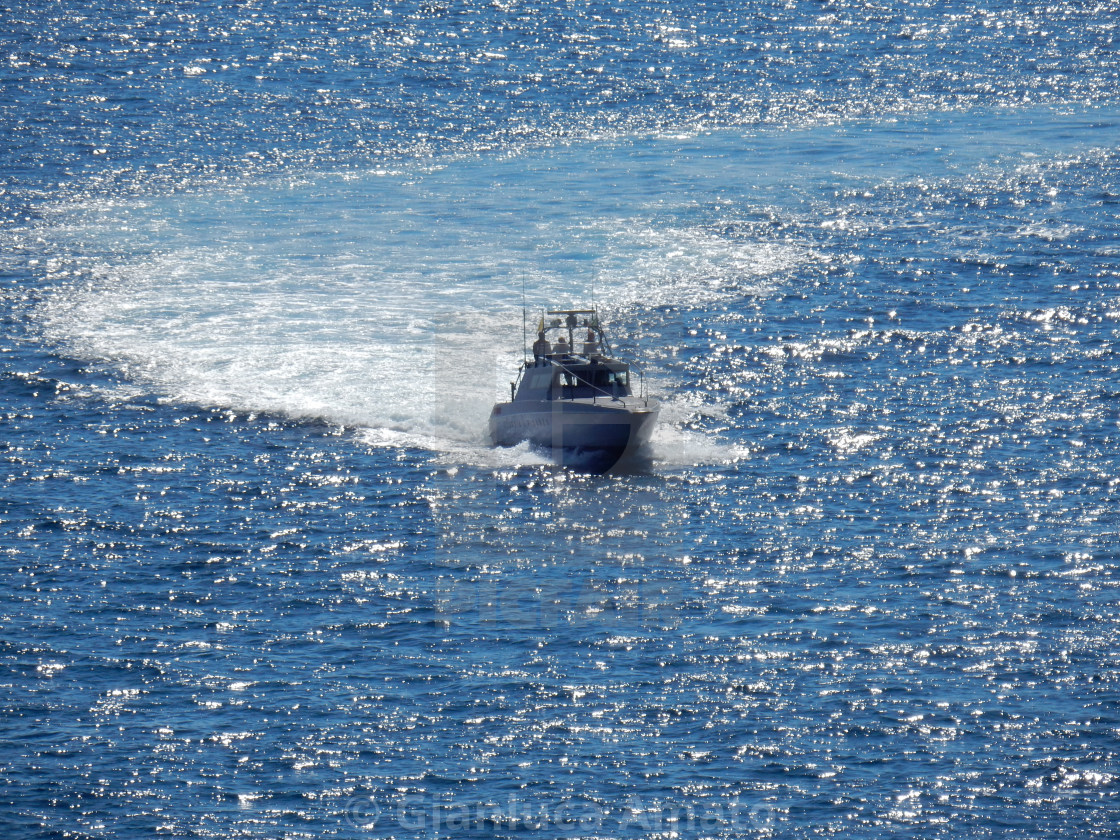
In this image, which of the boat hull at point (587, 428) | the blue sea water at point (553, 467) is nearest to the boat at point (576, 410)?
the boat hull at point (587, 428)

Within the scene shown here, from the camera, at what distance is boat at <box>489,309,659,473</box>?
2530 inches

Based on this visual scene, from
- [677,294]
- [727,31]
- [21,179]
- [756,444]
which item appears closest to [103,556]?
[756,444]

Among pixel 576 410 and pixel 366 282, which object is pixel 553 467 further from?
pixel 366 282

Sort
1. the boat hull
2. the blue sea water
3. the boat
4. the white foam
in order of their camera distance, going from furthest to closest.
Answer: the white foam → the boat → the boat hull → the blue sea water

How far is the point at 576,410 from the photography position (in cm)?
6475

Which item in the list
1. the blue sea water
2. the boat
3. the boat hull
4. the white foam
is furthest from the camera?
the white foam

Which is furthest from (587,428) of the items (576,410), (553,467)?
(553,467)

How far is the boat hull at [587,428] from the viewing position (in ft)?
210

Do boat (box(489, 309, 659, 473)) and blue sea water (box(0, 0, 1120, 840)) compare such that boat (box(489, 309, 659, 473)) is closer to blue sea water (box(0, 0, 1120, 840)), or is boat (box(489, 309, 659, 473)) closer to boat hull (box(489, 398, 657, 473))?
boat hull (box(489, 398, 657, 473))

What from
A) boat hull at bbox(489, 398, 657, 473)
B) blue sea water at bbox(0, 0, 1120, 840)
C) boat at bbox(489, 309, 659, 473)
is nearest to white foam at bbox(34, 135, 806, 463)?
blue sea water at bbox(0, 0, 1120, 840)

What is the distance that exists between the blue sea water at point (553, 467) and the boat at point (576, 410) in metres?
1.56

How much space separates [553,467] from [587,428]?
7.03ft

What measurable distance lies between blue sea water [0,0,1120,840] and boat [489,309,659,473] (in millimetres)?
1560

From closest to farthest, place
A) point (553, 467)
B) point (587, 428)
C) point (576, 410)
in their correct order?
point (587, 428), point (576, 410), point (553, 467)
